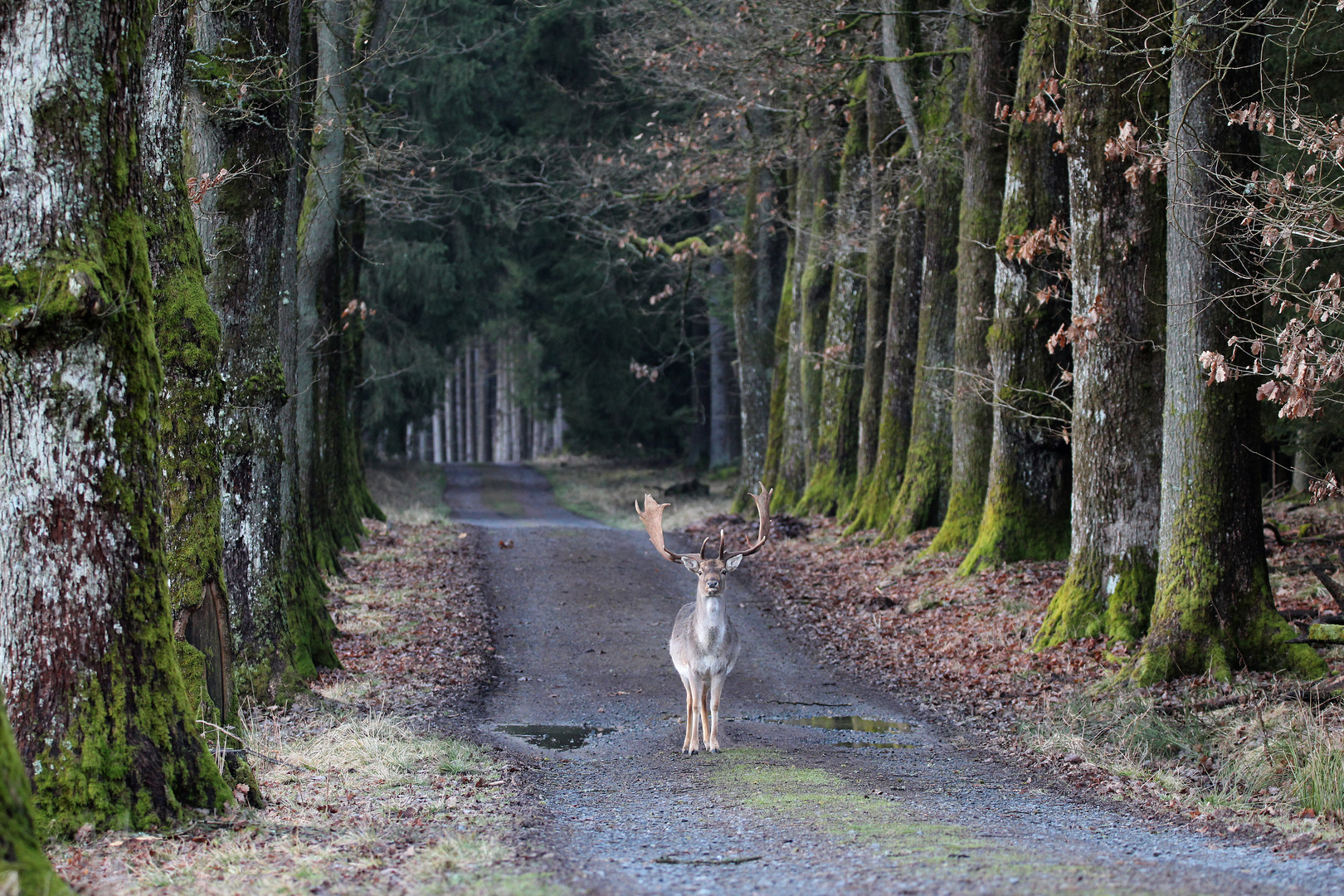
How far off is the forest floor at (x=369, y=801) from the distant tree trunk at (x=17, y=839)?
0.76 meters

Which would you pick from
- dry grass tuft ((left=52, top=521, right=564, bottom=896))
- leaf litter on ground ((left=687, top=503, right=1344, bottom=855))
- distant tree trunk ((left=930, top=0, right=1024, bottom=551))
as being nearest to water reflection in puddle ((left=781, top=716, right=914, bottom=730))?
leaf litter on ground ((left=687, top=503, right=1344, bottom=855))

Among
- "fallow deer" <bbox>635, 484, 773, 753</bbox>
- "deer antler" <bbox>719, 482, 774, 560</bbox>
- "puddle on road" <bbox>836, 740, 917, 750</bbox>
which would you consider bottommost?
"puddle on road" <bbox>836, 740, 917, 750</bbox>

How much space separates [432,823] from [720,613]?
3.61 metres

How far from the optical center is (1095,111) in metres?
12.0

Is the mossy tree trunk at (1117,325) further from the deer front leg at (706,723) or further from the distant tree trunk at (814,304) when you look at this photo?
the distant tree trunk at (814,304)

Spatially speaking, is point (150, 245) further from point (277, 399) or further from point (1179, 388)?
point (1179, 388)

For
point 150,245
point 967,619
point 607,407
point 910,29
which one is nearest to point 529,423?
point 607,407

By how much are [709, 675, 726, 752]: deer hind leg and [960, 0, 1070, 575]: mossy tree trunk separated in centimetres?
651

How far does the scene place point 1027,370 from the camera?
15328 millimetres

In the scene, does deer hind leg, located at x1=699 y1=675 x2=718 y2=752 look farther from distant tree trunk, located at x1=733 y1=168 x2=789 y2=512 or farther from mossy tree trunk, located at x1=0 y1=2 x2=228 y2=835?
distant tree trunk, located at x1=733 y1=168 x2=789 y2=512

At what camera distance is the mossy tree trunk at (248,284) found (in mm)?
10195

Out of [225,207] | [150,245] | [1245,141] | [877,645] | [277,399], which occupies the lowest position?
[877,645]

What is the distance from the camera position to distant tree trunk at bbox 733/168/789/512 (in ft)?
94.4

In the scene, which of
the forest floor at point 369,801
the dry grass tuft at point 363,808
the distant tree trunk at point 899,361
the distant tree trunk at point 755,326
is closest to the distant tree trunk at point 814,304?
the distant tree trunk at point 755,326
